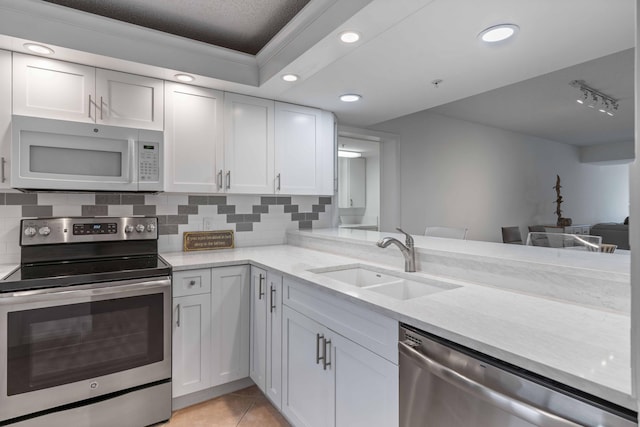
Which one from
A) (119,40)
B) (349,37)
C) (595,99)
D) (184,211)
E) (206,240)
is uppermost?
(595,99)

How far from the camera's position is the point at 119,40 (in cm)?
196

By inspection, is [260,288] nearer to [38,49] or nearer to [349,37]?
[349,37]

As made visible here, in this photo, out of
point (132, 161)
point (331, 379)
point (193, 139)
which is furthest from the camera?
point (193, 139)

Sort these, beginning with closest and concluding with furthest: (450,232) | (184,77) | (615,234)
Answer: (184,77) < (450,232) < (615,234)

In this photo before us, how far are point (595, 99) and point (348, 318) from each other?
171 inches

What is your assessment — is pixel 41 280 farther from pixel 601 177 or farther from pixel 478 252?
pixel 601 177

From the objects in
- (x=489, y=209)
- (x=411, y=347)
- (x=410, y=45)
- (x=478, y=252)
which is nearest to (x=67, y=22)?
(x=410, y=45)

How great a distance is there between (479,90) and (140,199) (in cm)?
256

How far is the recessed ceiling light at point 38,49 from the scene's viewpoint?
5.92 ft

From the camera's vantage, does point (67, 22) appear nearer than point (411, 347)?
No

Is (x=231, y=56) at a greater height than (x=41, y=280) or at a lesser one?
greater

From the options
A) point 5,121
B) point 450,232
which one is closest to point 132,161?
point 5,121

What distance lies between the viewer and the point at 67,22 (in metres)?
1.82

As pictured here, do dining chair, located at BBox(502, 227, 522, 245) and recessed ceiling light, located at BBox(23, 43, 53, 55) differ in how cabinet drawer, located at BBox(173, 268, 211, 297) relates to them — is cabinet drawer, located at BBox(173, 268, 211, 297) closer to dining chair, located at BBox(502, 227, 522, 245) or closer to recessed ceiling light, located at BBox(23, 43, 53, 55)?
recessed ceiling light, located at BBox(23, 43, 53, 55)
